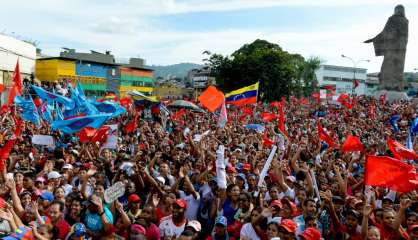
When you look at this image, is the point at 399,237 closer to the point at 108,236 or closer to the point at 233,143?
the point at 108,236

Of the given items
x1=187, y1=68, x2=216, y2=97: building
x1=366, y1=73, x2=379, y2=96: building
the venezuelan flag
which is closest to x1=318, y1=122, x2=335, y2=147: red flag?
the venezuelan flag

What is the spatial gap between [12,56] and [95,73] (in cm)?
3369

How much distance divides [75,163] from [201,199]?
371cm

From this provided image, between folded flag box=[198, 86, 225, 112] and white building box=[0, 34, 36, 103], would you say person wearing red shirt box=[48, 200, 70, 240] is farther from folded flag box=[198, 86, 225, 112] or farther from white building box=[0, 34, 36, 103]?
white building box=[0, 34, 36, 103]

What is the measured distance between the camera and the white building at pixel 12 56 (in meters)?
36.3

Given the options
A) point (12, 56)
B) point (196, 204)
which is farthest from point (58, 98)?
point (12, 56)

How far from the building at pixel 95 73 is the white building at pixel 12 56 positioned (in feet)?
46.3

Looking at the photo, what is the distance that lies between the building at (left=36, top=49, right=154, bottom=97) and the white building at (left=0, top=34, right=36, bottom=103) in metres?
14.1

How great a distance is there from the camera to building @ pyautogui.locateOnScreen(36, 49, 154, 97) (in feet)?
216

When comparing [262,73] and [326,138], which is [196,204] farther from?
[262,73]

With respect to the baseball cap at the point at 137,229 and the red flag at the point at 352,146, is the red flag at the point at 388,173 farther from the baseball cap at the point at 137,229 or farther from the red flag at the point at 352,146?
the red flag at the point at 352,146

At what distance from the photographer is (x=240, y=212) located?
601 centimetres

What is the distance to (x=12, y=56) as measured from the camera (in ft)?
128

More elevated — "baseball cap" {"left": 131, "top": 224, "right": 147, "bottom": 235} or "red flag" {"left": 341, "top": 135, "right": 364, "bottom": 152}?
"red flag" {"left": 341, "top": 135, "right": 364, "bottom": 152}
